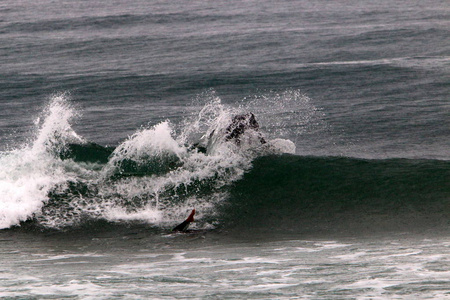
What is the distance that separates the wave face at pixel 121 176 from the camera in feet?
64.5

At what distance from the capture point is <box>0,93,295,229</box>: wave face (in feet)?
64.5

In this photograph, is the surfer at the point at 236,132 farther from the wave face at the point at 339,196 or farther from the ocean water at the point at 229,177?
the wave face at the point at 339,196

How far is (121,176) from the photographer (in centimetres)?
2130

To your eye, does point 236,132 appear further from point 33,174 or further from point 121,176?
point 33,174

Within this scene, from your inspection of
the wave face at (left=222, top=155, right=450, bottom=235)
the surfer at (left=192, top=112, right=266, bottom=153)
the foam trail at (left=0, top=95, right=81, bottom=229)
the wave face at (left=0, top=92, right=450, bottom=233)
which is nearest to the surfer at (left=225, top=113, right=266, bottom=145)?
the surfer at (left=192, top=112, right=266, bottom=153)

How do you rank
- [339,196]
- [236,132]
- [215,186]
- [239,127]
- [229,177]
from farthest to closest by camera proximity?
[239,127]
[236,132]
[229,177]
[215,186]
[339,196]

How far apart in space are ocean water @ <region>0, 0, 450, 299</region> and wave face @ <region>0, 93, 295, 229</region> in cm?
6

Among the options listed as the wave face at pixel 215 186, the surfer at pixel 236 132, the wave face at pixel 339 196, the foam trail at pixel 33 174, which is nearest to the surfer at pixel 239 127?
the surfer at pixel 236 132

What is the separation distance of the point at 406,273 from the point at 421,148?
17.0m

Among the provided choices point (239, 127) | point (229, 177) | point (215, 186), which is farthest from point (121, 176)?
point (239, 127)

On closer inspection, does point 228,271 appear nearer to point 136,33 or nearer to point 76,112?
point 76,112

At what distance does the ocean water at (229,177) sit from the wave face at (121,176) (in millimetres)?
57

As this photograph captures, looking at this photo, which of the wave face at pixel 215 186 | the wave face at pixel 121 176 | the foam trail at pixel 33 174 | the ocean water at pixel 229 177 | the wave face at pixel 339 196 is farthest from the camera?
the foam trail at pixel 33 174

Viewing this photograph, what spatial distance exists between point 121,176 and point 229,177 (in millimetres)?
3359
